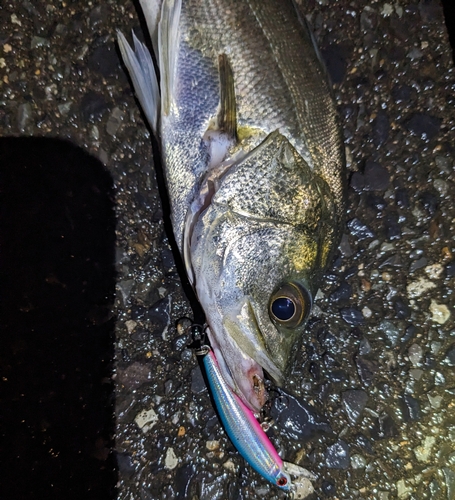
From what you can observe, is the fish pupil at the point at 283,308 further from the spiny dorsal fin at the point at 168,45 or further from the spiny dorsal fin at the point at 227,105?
the spiny dorsal fin at the point at 168,45

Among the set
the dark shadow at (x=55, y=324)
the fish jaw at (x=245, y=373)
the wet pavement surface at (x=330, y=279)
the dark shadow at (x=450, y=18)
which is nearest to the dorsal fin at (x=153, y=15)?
the wet pavement surface at (x=330, y=279)

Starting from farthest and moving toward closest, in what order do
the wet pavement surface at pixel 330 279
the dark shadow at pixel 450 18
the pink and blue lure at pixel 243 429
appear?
the dark shadow at pixel 450 18 < the wet pavement surface at pixel 330 279 < the pink and blue lure at pixel 243 429

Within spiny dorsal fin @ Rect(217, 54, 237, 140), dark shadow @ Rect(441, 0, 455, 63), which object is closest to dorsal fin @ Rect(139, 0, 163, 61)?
spiny dorsal fin @ Rect(217, 54, 237, 140)

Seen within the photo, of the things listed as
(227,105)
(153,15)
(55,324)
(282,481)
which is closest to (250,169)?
(227,105)

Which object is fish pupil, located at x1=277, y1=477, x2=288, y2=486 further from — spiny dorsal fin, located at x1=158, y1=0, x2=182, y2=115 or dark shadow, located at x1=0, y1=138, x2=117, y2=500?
spiny dorsal fin, located at x1=158, y1=0, x2=182, y2=115

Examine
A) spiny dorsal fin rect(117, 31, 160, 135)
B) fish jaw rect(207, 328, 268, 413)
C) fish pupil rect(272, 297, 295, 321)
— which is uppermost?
spiny dorsal fin rect(117, 31, 160, 135)

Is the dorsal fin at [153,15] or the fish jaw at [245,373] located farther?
the dorsal fin at [153,15]
